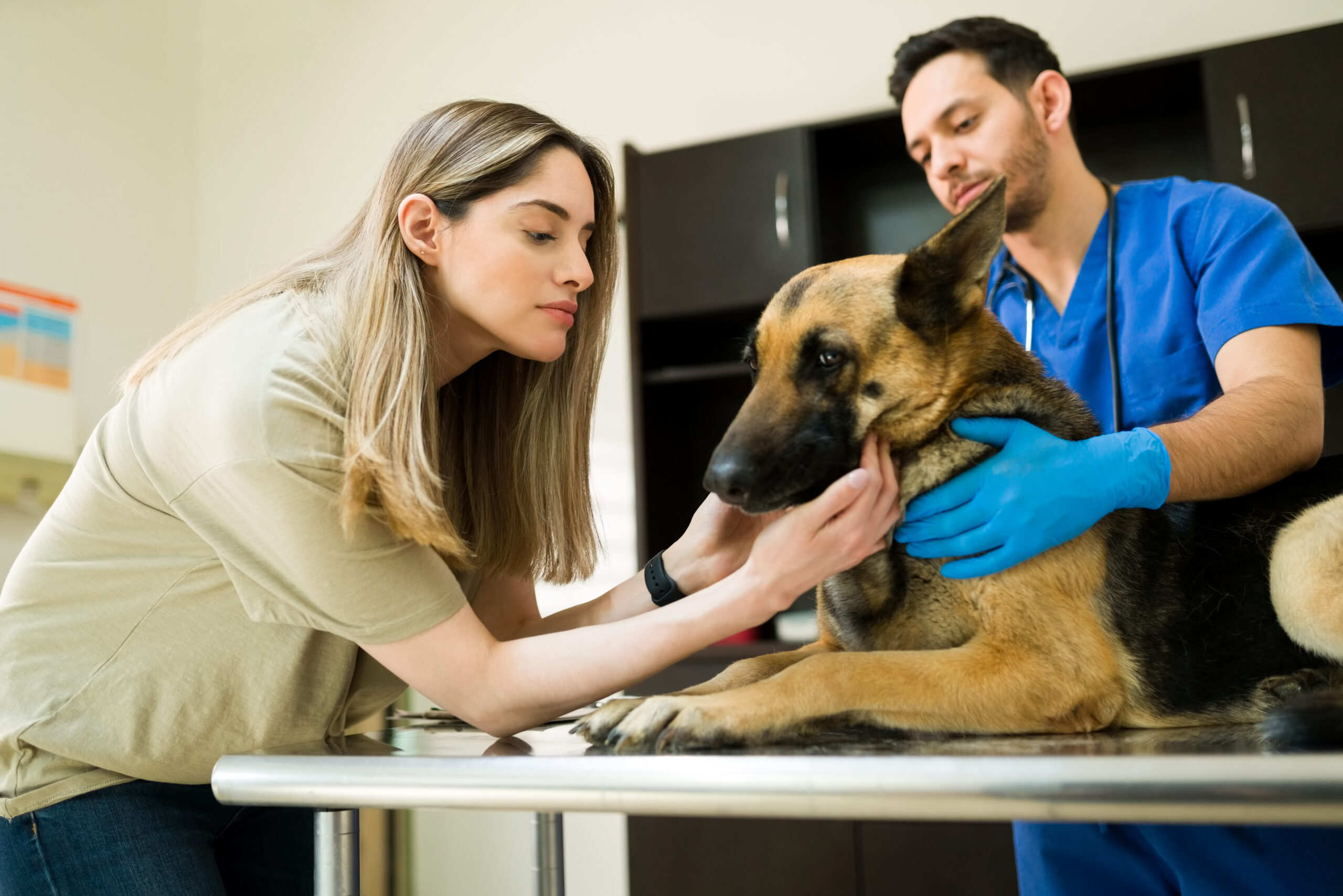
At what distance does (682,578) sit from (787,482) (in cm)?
35

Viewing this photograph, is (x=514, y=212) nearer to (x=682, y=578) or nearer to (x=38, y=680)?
(x=682, y=578)

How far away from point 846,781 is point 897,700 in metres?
0.26

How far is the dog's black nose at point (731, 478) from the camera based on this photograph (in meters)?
1.12

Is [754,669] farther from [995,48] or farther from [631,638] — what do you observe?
[995,48]

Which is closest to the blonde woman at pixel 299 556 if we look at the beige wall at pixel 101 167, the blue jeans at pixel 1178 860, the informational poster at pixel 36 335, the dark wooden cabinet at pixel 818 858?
the blue jeans at pixel 1178 860

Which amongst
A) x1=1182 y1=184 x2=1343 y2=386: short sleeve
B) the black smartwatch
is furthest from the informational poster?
x1=1182 y1=184 x2=1343 y2=386: short sleeve

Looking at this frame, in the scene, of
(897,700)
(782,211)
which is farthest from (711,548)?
(782,211)

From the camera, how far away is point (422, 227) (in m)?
1.30

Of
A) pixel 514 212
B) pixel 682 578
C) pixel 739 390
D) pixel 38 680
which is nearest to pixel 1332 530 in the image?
pixel 682 578

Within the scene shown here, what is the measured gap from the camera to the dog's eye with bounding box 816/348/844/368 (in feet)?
4.03

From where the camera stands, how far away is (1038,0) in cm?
311

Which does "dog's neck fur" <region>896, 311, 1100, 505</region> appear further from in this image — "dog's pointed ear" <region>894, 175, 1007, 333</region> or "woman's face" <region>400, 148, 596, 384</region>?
"woman's face" <region>400, 148, 596, 384</region>

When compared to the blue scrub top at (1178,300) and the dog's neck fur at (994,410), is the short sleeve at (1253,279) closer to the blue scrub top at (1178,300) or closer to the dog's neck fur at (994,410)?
the blue scrub top at (1178,300)

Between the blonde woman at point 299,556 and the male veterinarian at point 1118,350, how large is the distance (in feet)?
0.58
